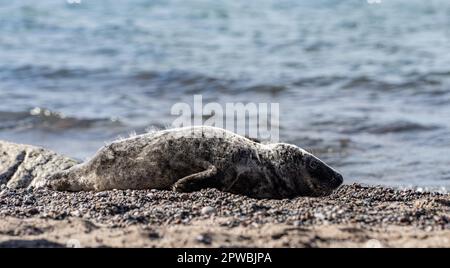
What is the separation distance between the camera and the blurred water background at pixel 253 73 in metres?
10.1

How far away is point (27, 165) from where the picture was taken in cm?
761

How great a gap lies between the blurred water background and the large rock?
5.11 feet

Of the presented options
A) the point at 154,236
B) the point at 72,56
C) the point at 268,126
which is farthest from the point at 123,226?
the point at 72,56

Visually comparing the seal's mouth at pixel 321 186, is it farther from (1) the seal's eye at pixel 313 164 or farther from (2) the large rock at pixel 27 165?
(2) the large rock at pixel 27 165

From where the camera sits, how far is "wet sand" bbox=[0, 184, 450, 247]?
4.67 metres

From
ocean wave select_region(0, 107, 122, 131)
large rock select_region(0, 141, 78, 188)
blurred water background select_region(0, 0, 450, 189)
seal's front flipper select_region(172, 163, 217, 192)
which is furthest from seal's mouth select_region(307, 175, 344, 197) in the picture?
ocean wave select_region(0, 107, 122, 131)

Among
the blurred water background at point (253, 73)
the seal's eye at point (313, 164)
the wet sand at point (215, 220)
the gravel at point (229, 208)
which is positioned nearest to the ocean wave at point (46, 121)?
the blurred water background at point (253, 73)

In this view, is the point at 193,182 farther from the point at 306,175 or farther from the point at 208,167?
the point at 306,175

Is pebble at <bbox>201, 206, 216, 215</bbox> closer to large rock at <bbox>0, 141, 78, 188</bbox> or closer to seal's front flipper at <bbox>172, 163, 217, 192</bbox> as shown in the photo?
seal's front flipper at <bbox>172, 163, 217, 192</bbox>

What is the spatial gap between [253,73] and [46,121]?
14.4 feet

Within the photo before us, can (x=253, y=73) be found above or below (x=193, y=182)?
below

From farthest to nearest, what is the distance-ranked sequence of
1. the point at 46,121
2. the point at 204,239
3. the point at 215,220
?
the point at 46,121
the point at 215,220
the point at 204,239

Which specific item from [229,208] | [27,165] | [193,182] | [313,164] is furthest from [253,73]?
[229,208]

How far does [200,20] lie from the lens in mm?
21469
